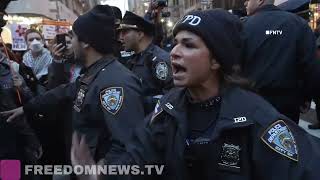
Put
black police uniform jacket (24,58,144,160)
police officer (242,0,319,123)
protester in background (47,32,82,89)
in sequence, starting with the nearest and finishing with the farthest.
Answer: black police uniform jacket (24,58,144,160) < police officer (242,0,319,123) < protester in background (47,32,82,89)

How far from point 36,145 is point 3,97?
2.40 ft

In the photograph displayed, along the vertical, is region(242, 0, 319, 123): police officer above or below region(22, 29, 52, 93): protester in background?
above

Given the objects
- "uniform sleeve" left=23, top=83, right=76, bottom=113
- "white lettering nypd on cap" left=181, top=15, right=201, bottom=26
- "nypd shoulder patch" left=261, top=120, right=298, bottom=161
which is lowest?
"uniform sleeve" left=23, top=83, right=76, bottom=113

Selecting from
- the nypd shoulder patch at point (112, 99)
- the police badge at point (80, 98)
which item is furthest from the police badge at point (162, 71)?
the nypd shoulder patch at point (112, 99)

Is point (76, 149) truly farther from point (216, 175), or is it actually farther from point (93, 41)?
point (93, 41)

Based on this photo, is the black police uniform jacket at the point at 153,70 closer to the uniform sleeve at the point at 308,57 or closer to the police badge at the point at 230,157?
the uniform sleeve at the point at 308,57

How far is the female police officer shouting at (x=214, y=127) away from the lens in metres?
1.95

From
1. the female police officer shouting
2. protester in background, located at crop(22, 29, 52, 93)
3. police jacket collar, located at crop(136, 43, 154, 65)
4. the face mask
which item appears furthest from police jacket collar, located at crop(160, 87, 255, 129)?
A: the face mask

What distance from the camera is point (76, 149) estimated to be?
7.32 feet

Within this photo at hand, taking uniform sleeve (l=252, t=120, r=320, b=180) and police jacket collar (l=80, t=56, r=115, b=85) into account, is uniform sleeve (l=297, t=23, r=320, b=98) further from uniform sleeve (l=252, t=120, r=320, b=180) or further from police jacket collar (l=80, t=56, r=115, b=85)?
uniform sleeve (l=252, t=120, r=320, b=180)

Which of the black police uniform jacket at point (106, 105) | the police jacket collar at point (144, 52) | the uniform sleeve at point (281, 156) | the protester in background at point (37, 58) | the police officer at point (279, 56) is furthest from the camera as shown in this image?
the protester in background at point (37, 58)

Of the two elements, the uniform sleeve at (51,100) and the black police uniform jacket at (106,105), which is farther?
the uniform sleeve at (51,100)

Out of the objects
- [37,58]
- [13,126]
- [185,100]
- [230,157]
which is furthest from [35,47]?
[230,157]

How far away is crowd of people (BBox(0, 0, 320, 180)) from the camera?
1.98 meters
